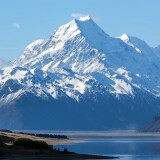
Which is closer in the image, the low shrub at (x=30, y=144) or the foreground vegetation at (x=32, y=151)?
the foreground vegetation at (x=32, y=151)

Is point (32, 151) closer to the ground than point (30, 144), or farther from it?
closer to the ground

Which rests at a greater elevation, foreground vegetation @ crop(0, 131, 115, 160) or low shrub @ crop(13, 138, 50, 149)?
low shrub @ crop(13, 138, 50, 149)

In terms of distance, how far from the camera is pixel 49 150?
574ft

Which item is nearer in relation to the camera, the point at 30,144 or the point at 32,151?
the point at 32,151

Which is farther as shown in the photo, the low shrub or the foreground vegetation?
the low shrub

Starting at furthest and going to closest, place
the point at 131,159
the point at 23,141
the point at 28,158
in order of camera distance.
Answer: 1. the point at 23,141
2. the point at 131,159
3. the point at 28,158

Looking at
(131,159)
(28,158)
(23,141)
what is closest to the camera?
(28,158)

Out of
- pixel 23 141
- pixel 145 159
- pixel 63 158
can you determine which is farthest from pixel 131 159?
pixel 23 141

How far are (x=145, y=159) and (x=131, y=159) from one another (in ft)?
10.0

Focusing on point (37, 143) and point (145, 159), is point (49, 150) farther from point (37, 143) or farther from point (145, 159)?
point (145, 159)

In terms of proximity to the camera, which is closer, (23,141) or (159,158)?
(159,158)

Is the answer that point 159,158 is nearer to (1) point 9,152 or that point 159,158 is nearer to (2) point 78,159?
(2) point 78,159

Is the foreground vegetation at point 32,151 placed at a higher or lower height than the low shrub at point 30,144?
lower

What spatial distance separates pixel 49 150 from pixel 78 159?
50.5 feet
